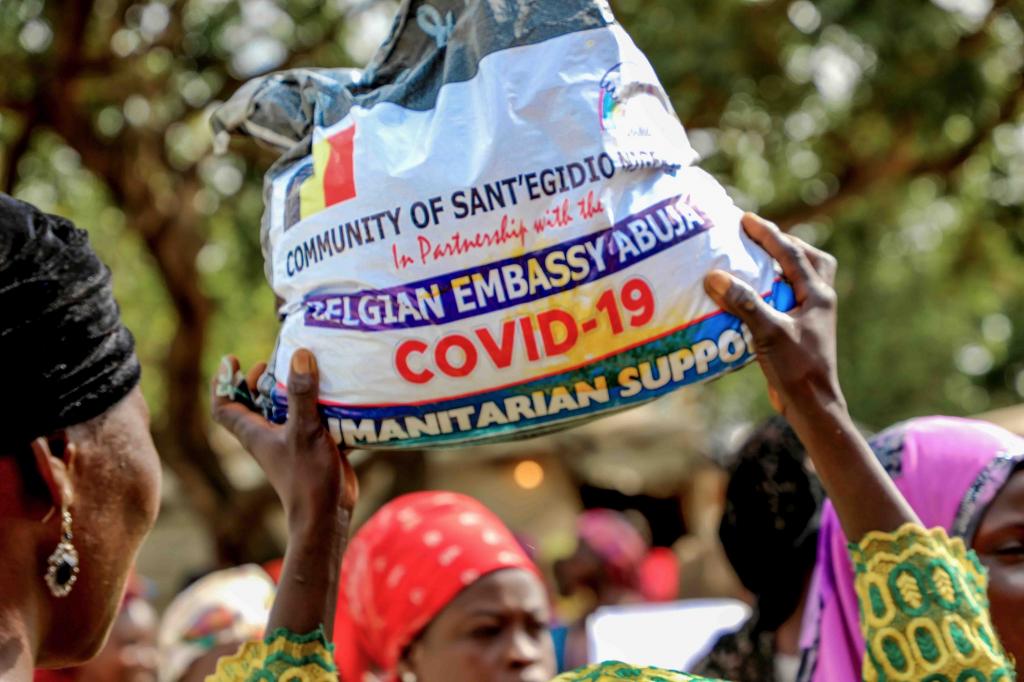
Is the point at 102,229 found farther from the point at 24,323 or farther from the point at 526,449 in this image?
the point at 24,323

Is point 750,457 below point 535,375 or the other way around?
below

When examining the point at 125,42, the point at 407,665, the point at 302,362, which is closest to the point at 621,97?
the point at 302,362

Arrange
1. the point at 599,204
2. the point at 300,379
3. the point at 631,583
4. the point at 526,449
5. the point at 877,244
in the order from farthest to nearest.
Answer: the point at 526,449 < the point at 877,244 < the point at 631,583 < the point at 300,379 < the point at 599,204

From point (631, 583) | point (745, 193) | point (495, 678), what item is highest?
point (495, 678)

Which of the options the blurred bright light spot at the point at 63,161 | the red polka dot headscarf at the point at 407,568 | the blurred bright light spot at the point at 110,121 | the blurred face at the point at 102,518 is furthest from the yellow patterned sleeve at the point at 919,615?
the blurred bright light spot at the point at 63,161

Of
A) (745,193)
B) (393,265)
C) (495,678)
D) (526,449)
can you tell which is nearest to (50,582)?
(393,265)

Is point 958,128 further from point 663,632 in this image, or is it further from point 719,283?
point 719,283

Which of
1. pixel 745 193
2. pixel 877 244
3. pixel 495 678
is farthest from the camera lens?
pixel 877 244

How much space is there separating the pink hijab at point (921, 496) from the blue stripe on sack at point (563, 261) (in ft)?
3.64

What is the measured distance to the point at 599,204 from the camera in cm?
183

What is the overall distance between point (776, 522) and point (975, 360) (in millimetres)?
25644

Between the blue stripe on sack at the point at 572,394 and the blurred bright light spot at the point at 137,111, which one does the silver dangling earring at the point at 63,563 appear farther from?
the blurred bright light spot at the point at 137,111

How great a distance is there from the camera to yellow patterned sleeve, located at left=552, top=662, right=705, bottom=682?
165 centimetres

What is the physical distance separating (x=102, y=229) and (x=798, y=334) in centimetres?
1175
